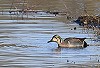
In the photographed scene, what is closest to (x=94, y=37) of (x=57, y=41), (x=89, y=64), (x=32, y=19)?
(x=57, y=41)

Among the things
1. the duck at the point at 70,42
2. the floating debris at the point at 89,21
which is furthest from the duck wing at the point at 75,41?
the floating debris at the point at 89,21

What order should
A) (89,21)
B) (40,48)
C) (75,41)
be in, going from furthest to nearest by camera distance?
(89,21)
(75,41)
(40,48)

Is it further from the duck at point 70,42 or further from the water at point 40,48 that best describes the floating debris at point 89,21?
the duck at point 70,42

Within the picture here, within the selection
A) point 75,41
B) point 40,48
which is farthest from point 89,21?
point 40,48

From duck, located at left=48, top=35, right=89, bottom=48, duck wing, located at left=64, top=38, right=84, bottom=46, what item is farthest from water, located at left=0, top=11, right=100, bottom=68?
duck wing, located at left=64, top=38, right=84, bottom=46

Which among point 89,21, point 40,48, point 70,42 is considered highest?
point 89,21

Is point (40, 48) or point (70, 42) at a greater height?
point (70, 42)

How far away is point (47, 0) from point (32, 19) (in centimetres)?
899

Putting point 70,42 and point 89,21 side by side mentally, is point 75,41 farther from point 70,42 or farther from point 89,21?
point 89,21

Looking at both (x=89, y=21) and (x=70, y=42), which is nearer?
(x=70, y=42)

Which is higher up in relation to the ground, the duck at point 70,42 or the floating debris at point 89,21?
the floating debris at point 89,21

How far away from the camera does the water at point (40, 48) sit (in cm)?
1418

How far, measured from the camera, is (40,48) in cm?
1667

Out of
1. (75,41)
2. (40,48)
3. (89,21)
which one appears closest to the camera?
(40,48)
